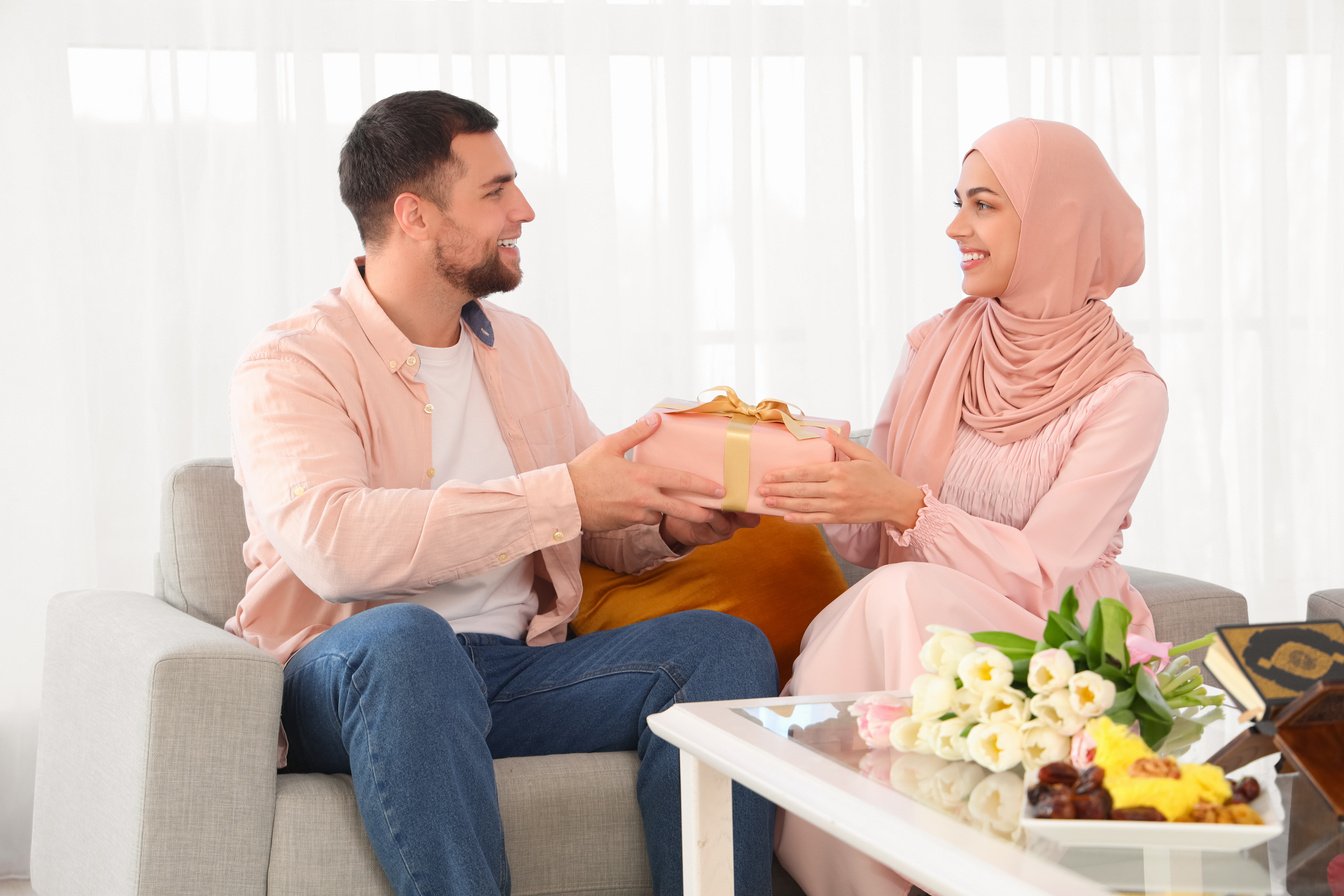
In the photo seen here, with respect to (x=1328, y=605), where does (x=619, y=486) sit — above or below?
above

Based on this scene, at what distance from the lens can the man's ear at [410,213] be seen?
2.18 metres

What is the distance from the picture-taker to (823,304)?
136 inches

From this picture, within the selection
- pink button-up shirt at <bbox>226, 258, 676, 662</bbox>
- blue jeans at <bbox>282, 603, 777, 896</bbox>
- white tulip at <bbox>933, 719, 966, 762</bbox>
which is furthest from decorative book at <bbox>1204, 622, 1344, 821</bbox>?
pink button-up shirt at <bbox>226, 258, 676, 662</bbox>

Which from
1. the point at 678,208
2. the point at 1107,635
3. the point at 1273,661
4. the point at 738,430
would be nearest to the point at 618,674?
the point at 738,430

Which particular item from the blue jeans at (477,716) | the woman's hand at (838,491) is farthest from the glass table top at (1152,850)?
the woman's hand at (838,491)

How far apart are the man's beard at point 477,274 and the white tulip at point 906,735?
1109 mm

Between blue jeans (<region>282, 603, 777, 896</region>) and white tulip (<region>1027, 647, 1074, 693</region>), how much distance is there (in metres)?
0.67

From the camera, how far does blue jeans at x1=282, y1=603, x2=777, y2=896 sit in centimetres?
163

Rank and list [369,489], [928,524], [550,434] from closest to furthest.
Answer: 1. [369,489]
2. [928,524]
3. [550,434]

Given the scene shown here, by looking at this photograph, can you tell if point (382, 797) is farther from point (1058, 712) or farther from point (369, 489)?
point (1058, 712)

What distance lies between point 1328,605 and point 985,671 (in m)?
1.18

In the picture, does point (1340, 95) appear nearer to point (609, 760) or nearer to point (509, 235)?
point (509, 235)

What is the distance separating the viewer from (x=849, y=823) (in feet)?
3.71

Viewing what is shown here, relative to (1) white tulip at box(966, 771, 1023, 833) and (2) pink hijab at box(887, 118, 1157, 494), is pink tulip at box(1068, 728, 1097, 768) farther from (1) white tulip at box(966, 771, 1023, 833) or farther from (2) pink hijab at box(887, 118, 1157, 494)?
(2) pink hijab at box(887, 118, 1157, 494)
